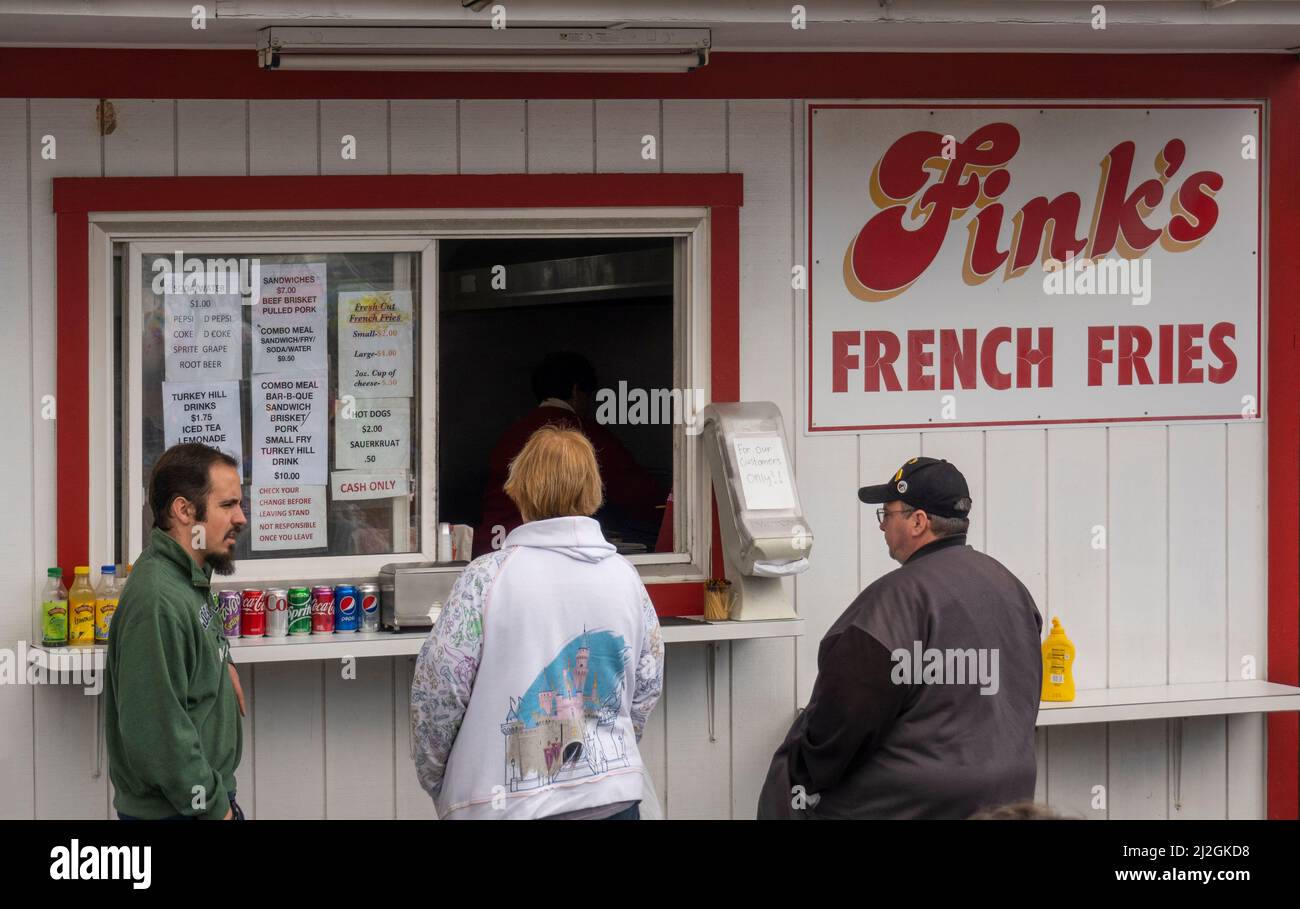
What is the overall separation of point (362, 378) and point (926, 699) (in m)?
2.16

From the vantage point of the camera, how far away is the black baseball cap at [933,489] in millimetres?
3588

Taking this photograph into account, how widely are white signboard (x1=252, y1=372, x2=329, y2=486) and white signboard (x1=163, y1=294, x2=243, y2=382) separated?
0.11 m

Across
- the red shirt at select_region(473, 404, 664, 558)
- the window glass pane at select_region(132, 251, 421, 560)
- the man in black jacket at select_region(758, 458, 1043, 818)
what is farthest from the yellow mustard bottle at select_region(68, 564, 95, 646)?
the man in black jacket at select_region(758, 458, 1043, 818)

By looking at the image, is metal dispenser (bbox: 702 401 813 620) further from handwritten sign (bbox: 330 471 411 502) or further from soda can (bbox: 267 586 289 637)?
soda can (bbox: 267 586 289 637)

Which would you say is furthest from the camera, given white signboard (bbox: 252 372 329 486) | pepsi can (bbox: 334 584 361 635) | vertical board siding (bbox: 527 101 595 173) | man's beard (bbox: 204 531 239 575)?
vertical board siding (bbox: 527 101 595 173)

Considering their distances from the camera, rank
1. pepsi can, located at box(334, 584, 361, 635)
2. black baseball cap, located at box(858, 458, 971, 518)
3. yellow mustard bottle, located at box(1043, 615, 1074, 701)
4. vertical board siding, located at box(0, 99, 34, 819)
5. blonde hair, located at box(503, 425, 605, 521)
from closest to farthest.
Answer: blonde hair, located at box(503, 425, 605, 521)
black baseball cap, located at box(858, 458, 971, 518)
vertical board siding, located at box(0, 99, 34, 819)
pepsi can, located at box(334, 584, 361, 635)
yellow mustard bottle, located at box(1043, 615, 1074, 701)

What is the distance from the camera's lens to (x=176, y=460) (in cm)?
333

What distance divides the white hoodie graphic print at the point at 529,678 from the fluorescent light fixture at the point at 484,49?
1.79 m

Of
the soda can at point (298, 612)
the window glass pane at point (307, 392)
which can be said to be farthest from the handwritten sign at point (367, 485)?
the soda can at point (298, 612)

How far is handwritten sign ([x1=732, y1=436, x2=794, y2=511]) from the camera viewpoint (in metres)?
4.62

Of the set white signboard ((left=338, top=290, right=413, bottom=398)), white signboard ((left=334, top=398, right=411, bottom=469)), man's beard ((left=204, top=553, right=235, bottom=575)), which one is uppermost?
white signboard ((left=338, top=290, right=413, bottom=398))
